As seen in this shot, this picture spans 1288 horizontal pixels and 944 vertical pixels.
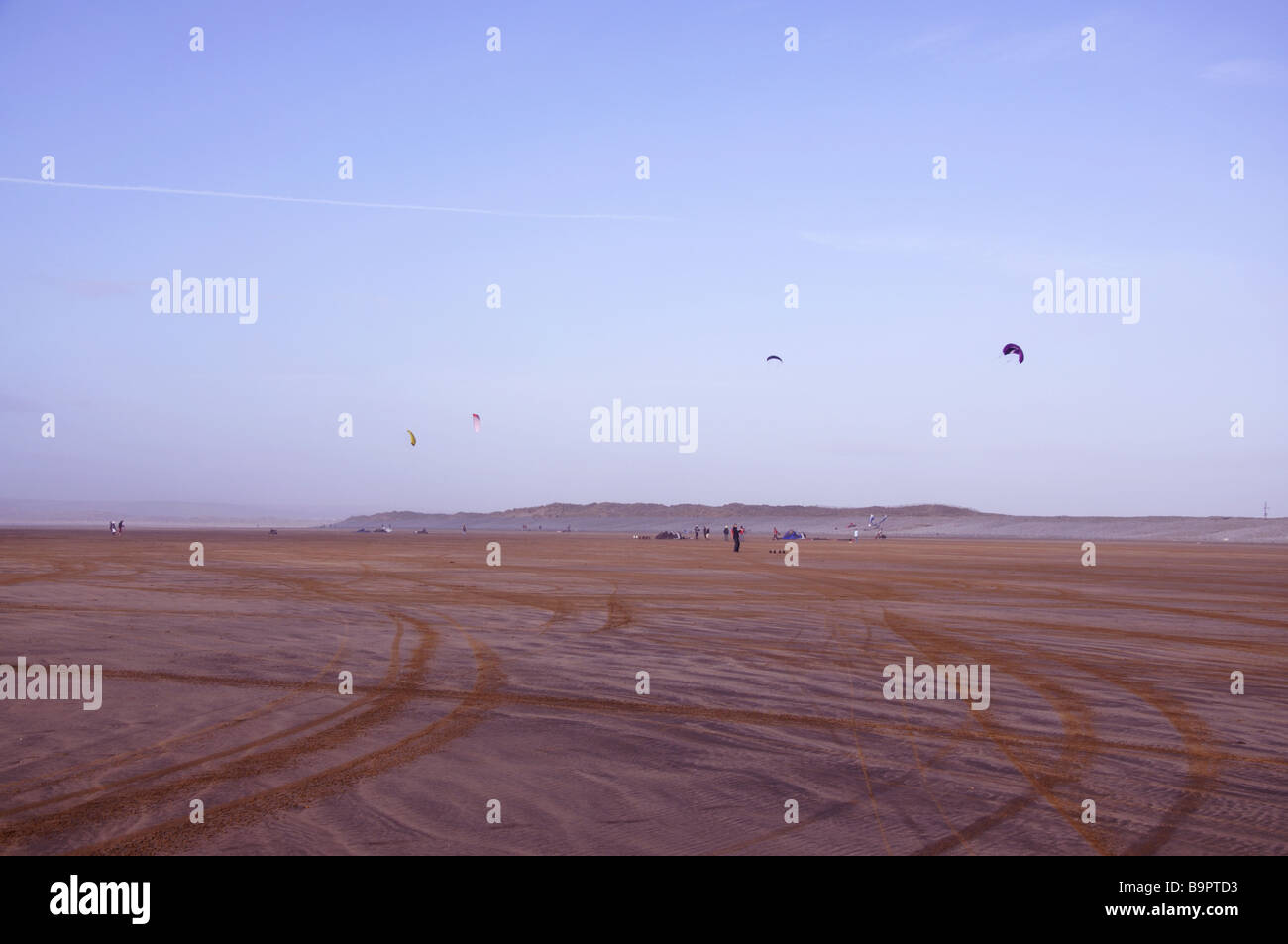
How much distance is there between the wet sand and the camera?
6.05 metres

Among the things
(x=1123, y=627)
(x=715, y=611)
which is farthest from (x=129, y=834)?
(x=1123, y=627)

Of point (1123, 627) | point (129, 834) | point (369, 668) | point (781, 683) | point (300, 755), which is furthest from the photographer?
point (1123, 627)

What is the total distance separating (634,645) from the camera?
48.0 ft

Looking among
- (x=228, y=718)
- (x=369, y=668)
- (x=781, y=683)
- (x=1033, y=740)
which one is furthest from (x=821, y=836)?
(x=369, y=668)

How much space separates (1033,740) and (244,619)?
14.9 meters

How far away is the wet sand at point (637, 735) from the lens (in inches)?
238

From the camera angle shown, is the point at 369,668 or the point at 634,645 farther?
the point at 634,645

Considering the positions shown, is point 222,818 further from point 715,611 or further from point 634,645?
point 715,611

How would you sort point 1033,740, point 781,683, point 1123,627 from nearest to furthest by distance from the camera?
point 1033,740, point 781,683, point 1123,627

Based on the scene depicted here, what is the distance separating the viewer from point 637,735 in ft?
28.8
